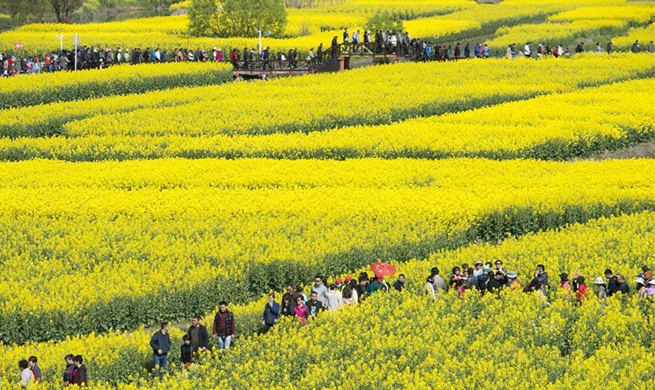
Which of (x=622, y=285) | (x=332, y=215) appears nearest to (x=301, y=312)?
(x=622, y=285)

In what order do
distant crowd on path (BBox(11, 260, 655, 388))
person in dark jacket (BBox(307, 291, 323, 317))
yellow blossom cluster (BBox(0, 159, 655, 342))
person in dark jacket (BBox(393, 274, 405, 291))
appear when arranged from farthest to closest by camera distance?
yellow blossom cluster (BBox(0, 159, 655, 342)), person in dark jacket (BBox(393, 274, 405, 291)), person in dark jacket (BBox(307, 291, 323, 317)), distant crowd on path (BBox(11, 260, 655, 388))

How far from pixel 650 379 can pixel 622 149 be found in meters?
27.0

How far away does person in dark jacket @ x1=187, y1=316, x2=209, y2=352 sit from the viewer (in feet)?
81.0

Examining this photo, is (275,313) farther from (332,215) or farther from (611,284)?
(332,215)

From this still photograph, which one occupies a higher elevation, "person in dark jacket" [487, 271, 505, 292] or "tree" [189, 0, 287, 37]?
"tree" [189, 0, 287, 37]

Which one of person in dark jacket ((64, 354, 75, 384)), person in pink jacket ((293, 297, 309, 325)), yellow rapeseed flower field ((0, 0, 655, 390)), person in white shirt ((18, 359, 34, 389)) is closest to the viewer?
person in white shirt ((18, 359, 34, 389))

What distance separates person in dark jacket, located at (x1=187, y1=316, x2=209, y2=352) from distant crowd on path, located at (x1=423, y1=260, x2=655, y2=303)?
5.24 meters

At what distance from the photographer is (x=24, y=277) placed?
30.4 m

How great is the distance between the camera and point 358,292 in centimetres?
2789

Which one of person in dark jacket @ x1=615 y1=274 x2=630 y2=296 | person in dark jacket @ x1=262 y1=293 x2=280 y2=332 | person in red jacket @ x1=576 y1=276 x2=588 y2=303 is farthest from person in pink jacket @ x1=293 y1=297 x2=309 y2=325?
person in dark jacket @ x1=615 y1=274 x2=630 y2=296

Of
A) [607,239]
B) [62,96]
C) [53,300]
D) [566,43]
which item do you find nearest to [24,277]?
[53,300]

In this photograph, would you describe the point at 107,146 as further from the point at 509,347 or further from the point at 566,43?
the point at 566,43

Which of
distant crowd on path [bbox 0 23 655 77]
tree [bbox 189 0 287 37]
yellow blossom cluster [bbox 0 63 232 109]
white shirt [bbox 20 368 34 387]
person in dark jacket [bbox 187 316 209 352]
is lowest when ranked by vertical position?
white shirt [bbox 20 368 34 387]

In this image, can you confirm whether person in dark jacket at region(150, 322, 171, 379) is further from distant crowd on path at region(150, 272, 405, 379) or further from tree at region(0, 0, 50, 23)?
tree at region(0, 0, 50, 23)
